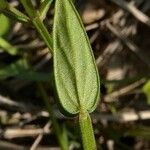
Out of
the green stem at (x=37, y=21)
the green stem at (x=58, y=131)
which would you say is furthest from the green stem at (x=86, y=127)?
the green stem at (x=58, y=131)

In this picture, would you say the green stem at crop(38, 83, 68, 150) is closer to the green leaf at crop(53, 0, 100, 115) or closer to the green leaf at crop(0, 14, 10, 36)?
the green leaf at crop(0, 14, 10, 36)

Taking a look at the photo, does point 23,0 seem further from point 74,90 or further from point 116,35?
point 116,35

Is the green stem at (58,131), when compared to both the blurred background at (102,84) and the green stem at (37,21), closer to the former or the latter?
the blurred background at (102,84)

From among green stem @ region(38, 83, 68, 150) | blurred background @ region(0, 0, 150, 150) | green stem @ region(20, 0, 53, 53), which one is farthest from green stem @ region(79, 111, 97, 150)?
blurred background @ region(0, 0, 150, 150)

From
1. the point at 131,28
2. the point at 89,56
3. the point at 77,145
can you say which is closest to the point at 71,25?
the point at 89,56

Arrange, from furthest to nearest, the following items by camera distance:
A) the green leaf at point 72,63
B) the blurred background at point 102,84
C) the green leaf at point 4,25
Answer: the blurred background at point 102,84 < the green leaf at point 4,25 < the green leaf at point 72,63

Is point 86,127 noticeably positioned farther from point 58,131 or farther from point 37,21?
point 58,131
